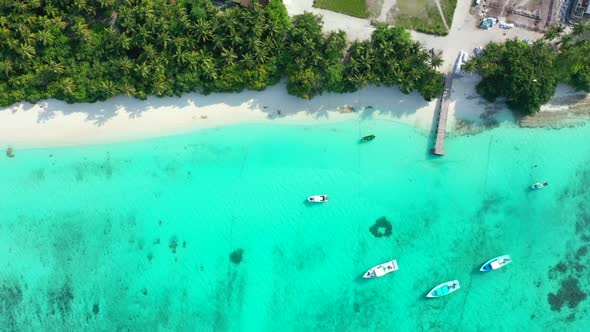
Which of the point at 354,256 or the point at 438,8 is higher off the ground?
the point at 438,8

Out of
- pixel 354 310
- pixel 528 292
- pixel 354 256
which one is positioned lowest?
pixel 354 310

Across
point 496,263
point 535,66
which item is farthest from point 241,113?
point 496,263

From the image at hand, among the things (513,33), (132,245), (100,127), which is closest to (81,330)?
(132,245)

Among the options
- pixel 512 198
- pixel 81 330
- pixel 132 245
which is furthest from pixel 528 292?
pixel 81 330

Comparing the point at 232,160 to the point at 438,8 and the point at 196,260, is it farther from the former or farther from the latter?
the point at 438,8

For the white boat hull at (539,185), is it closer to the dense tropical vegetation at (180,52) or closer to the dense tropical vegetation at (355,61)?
the dense tropical vegetation at (180,52)
